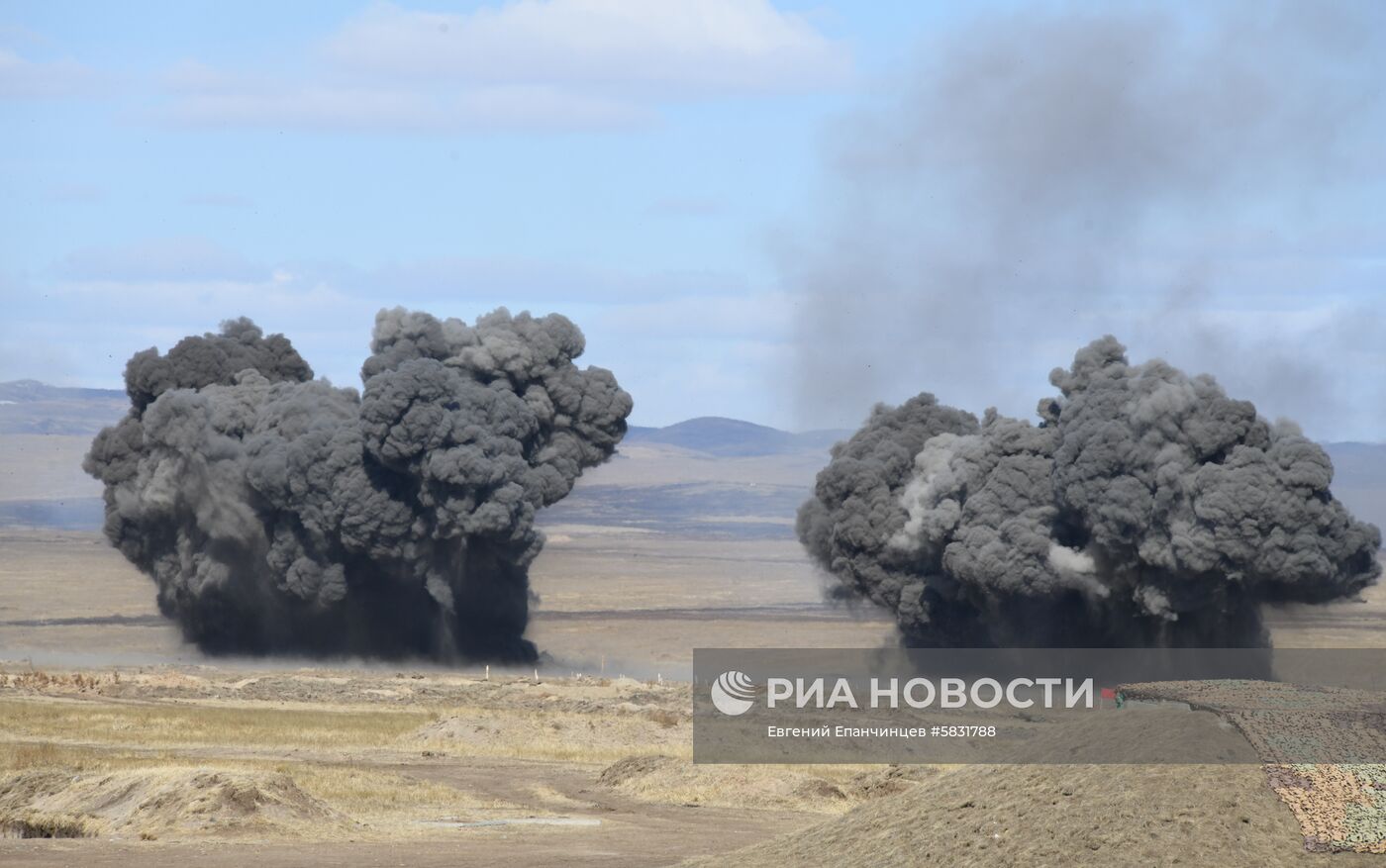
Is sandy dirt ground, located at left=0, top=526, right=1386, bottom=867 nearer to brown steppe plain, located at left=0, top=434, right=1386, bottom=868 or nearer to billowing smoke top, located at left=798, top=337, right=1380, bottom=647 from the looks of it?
brown steppe plain, located at left=0, top=434, right=1386, bottom=868

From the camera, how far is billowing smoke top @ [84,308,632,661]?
81.4 meters

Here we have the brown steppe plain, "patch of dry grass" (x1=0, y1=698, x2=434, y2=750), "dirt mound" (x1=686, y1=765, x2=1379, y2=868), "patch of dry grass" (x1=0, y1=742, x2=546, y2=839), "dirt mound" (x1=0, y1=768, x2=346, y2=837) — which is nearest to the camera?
"dirt mound" (x1=686, y1=765, x2=1379, y2=868)

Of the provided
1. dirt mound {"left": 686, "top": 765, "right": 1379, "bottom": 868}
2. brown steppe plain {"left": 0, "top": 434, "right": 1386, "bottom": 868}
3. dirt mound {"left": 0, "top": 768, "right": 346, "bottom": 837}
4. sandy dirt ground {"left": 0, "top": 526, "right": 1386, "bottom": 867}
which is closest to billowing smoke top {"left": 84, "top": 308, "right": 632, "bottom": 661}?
A: brown steppe plain {"left": 0, "top": 434, "right": 1386, "bottom": 868}

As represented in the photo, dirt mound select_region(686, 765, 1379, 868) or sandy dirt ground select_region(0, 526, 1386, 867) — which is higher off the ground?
dirt mound select_region(686, 765, 1379, 868)

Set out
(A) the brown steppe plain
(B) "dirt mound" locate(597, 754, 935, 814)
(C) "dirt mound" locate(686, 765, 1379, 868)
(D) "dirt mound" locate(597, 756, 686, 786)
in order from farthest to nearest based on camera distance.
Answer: (D) "dirt mound" locate(597, 756, 686, 786) → (B) "dirt mound" locate(597, 754, 935, 814) → (A) the brown steppe plain → (C) "dirt mound" locate(686, 765, 1379, 868)

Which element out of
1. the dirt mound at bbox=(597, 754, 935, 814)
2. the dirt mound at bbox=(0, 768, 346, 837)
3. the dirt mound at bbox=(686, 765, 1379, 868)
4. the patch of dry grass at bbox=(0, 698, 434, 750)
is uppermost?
the dirt mound at bbox=(686, 765, 1379, 868)

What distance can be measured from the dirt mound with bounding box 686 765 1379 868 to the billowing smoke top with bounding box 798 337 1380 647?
156ft

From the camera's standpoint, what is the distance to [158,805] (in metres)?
30.5

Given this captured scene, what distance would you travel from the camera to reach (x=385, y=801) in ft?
116

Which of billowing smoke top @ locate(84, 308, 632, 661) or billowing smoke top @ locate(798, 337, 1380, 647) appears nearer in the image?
billowing smoke top @ locate(798, 337, 1380, 647)

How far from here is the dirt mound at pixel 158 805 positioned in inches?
1176

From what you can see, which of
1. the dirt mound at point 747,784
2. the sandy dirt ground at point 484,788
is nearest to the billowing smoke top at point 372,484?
the sandy dirt ground at point 484,788

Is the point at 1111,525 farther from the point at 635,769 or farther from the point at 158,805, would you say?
the point at 158,805

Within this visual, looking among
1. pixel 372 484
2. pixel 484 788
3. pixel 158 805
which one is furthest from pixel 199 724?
pixel 372 484
